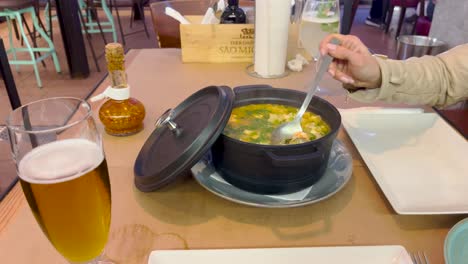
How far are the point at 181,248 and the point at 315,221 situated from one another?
25 cm

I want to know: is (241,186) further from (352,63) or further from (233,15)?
(233,15)

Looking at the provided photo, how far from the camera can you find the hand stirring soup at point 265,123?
80 cm

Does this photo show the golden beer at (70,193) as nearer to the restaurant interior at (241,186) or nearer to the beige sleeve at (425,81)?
the restaurant interior at (241,186)

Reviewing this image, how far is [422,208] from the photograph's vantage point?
2.31 feet

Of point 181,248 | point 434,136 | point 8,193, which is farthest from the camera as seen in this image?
point 434,136

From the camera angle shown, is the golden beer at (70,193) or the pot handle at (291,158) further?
the pot handle at (291,158)

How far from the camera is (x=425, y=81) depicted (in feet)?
3.19

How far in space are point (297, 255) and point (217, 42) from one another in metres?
1.04

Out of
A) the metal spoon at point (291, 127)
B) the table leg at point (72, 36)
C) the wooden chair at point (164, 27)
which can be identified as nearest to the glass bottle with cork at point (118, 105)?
the metal spoon at point (291, 127)

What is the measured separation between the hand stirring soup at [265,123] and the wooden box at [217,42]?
0.64 meters

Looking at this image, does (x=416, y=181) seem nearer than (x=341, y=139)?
Yes

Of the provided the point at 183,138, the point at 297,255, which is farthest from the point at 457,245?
the point at 183,138

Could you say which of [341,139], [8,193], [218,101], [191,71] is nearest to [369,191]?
[341,139]

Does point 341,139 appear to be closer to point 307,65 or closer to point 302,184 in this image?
point 302,184
